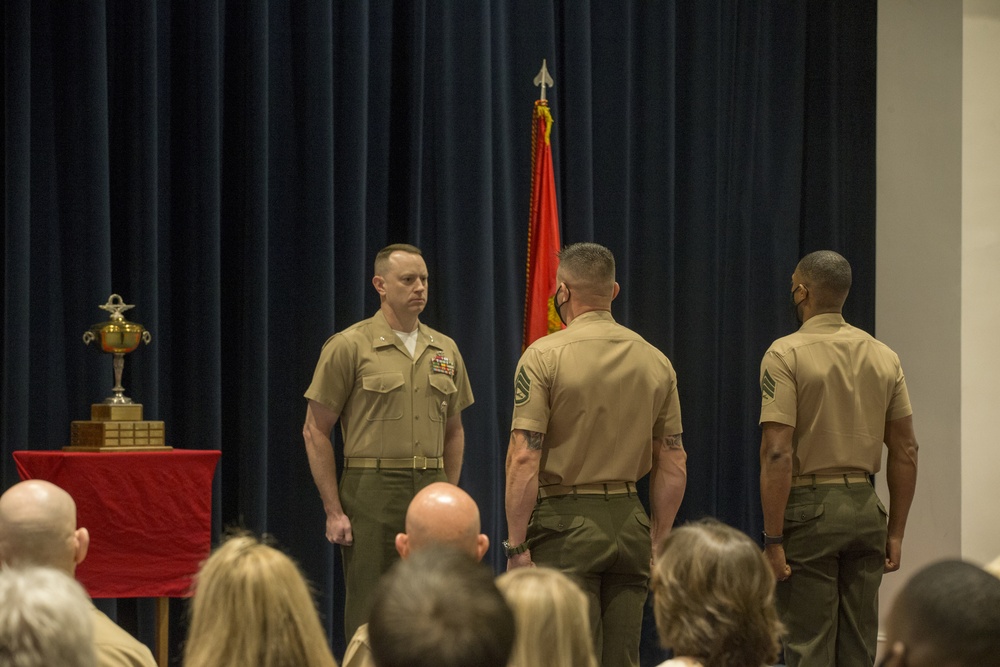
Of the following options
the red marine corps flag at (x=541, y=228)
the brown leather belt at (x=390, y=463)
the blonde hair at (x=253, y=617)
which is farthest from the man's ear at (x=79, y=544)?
the red marine corps flag at (x=541, y=228)

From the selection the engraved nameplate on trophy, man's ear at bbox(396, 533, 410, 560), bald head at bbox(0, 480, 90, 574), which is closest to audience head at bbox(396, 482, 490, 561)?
man's ear at bbox(396, 533, 410, 560)

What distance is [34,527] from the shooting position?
2.26 metres

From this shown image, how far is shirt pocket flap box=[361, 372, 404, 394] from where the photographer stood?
4.18m

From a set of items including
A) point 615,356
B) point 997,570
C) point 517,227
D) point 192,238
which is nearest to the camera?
point 997,570

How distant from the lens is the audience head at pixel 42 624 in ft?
4.55

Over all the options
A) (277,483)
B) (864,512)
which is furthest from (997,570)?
(277,483)

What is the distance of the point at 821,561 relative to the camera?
4.10 meters

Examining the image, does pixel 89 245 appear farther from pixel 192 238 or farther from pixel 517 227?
pixel 517 227

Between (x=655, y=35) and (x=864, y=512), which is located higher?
(x=655, y=35)

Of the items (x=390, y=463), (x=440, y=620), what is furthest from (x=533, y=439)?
(x=440, y=620)

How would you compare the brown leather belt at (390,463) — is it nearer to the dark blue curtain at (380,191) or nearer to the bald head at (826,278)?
the dark blue curtain at (380,191)

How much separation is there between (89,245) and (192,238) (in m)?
0.39

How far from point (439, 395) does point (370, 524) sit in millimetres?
533

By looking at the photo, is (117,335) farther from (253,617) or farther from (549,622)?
(549,622)
